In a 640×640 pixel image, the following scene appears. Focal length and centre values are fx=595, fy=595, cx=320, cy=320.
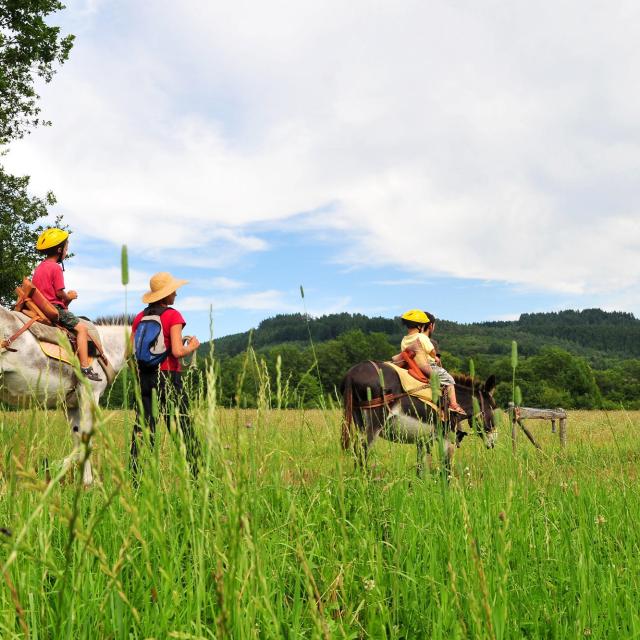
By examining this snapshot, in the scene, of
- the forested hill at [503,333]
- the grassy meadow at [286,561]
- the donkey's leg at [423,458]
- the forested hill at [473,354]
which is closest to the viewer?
the grassy meadow at [286,561]

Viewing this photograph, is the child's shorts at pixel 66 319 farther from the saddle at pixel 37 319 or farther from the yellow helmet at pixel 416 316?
the yellow helmet at pixel 416 316

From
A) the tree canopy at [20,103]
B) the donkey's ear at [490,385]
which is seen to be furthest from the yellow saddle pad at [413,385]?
the tree canopy at [20,103]

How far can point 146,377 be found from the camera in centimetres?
601

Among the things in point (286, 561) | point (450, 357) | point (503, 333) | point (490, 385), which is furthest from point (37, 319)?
point (503, 333)

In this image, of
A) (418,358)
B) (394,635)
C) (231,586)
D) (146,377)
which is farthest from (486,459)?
(418,358)

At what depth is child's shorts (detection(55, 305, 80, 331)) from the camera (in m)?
7.57

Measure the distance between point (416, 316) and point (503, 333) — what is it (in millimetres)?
141702

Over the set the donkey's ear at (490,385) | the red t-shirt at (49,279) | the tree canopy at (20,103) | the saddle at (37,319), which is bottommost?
the donkey's ear at (490,385)

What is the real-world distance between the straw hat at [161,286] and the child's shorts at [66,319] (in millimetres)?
2099

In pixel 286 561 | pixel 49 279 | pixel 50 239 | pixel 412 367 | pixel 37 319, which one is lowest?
pixel 286 561

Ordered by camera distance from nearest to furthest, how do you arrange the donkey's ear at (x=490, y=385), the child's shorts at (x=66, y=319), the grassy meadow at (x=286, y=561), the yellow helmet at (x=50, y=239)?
the grassy meadow at (x=286, y=561)
the yellow helmet at (x=50, y=239)
the child's shorts at (x=66, y=319)
the donkey's ear at (x=490, y=385)

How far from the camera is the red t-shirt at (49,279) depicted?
7.36 m

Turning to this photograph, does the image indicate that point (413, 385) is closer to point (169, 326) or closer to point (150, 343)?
point (169, 326)

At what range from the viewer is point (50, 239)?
7.17 metres
